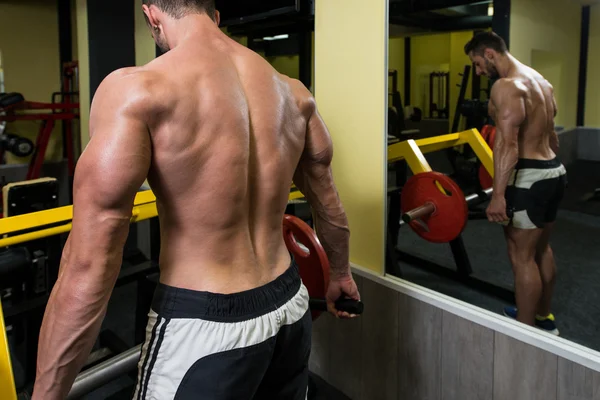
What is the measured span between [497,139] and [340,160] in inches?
19.5

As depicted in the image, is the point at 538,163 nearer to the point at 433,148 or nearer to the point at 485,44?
the point at 485,44

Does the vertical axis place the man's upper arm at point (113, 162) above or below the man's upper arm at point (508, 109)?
below

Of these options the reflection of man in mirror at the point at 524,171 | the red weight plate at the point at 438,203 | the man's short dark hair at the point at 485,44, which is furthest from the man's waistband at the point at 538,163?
the man's short dark hair at the point at 485,44

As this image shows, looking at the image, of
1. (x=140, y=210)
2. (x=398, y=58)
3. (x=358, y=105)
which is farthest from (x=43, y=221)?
(x=398, y=58)

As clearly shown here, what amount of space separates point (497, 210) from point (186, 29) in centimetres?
119

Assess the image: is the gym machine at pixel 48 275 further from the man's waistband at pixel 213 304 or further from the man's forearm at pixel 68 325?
the man's waistband at pixel 213 304

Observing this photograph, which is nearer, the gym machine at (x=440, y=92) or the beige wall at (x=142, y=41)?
the gym machine at (x=440, y=92)

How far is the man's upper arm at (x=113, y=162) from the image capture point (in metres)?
0.71

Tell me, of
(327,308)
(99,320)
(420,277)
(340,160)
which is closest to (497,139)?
(340,160)

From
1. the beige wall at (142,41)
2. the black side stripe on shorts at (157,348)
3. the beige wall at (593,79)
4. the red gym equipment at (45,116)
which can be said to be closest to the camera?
the black side stripe on shorts at (157,348)

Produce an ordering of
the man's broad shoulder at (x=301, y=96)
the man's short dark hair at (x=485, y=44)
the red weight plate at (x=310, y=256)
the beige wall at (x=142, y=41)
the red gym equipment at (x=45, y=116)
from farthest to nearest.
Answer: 1. the red gym equipment at (x=45, y=116)
2. the beige wall at (x=142, y=41)
3. the man's short dark hair at (x=485, y=44)
4. the red weight plate at (x=310, y=256)
5. the man's broad shoulder at (x=301, y=96)

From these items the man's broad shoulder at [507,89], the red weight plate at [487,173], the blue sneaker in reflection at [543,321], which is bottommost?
the blue sneaker in reflection at [543,321]

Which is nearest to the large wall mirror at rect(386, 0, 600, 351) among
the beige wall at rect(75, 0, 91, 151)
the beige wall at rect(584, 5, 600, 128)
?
the beige wall at rect(584, 5, 600, 128)

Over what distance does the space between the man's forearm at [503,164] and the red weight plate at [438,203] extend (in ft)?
0.45
